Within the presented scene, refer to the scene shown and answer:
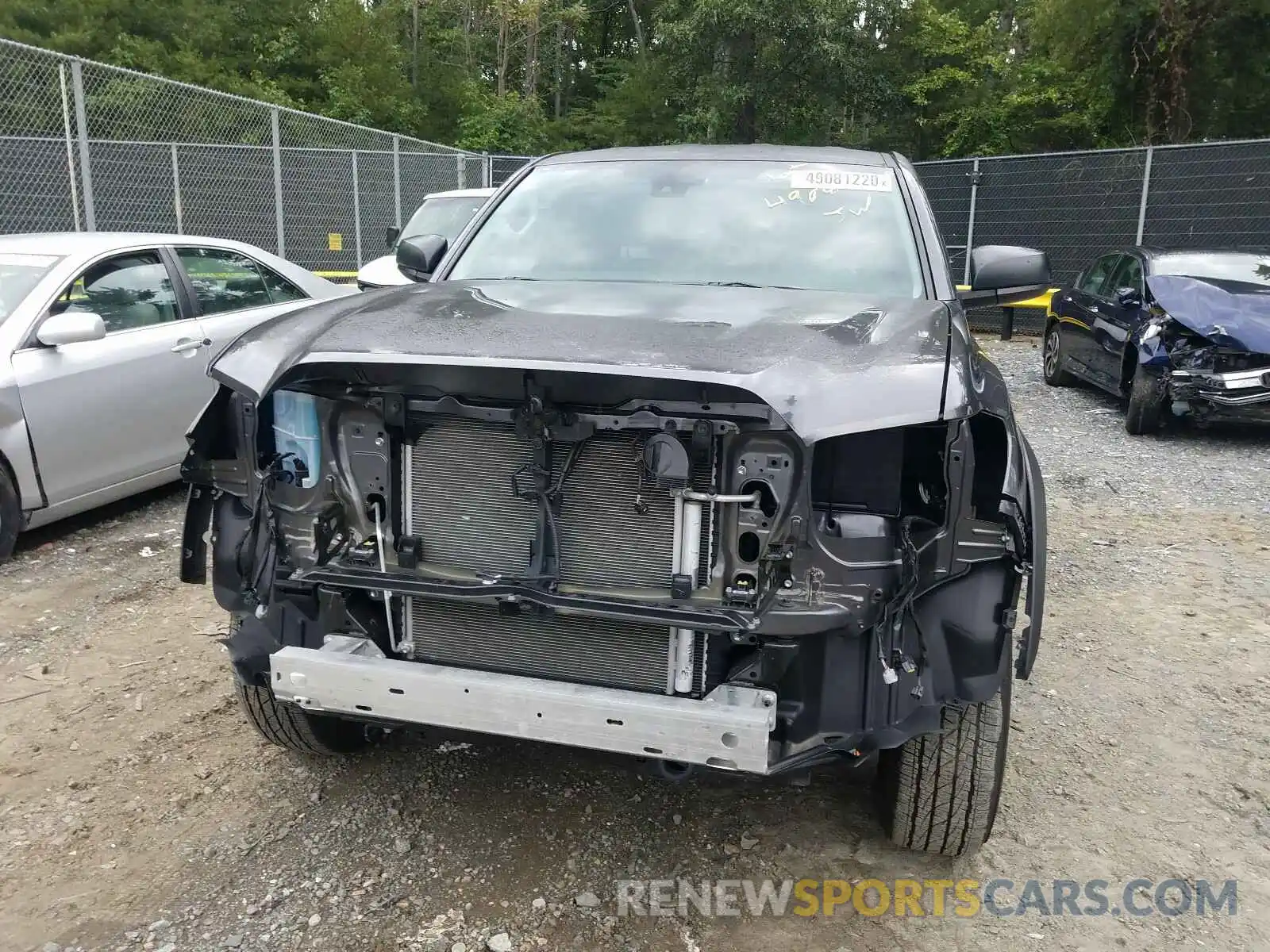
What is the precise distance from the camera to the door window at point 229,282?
5.98 m

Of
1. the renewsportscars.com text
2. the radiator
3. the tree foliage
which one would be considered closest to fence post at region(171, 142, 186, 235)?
the radiator

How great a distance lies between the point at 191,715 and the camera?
354cm

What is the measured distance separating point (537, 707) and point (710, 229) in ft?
6.66

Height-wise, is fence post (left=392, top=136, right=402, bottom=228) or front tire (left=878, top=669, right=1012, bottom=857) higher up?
fence post (left=392, top=136, right=402, bottom=228)

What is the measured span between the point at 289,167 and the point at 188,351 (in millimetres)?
6976

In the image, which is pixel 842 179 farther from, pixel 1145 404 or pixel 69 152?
pixel 69 152

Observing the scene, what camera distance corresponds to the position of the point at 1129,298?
27.8 ft

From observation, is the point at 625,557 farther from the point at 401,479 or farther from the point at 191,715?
the point at 191,715

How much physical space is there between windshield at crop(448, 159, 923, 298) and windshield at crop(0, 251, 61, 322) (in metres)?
2.73

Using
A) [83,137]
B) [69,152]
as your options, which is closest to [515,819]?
[83,137]

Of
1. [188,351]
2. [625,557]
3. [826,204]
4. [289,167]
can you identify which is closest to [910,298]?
[826,204]

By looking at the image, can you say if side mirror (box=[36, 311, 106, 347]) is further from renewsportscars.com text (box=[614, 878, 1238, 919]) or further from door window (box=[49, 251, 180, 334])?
renewsportscars.com text (box=[614, 878, 1238, 919])

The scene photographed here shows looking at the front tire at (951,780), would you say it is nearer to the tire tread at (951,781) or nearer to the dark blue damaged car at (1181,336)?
the tire tread at (951,781)

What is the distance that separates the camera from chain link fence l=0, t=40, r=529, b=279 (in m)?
8.05
